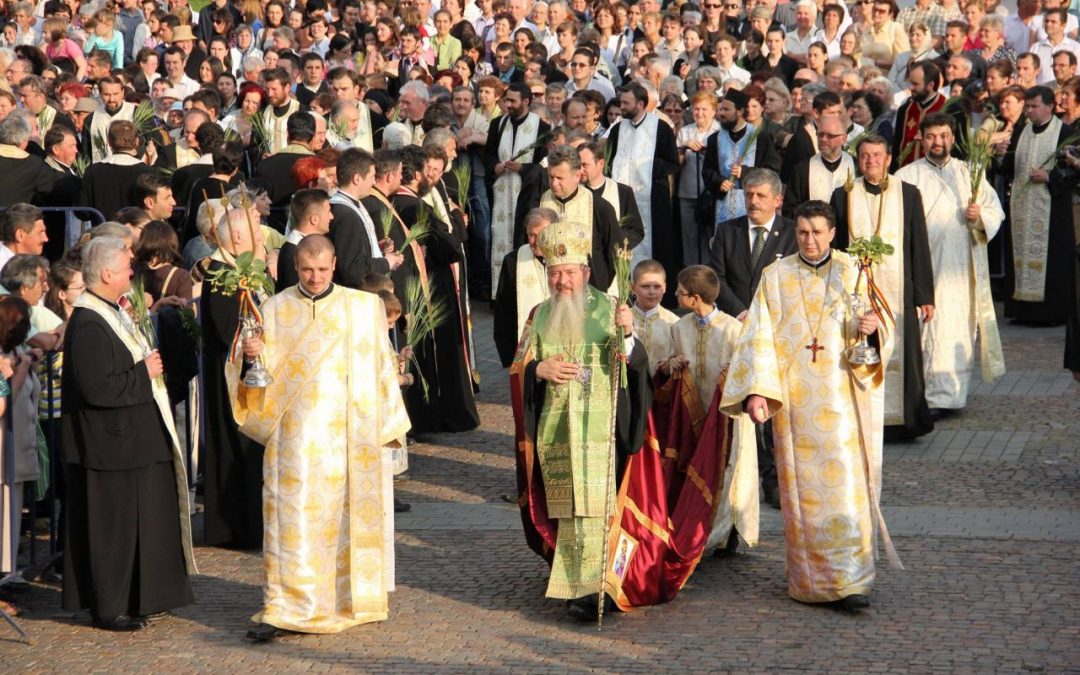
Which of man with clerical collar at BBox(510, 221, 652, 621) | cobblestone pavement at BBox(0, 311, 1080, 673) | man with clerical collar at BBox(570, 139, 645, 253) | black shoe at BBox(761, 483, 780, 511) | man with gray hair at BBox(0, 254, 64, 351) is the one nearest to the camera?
cobblestone pavement at BBox(0, 311, 1080, 673)

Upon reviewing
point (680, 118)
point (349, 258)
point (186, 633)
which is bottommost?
point (186, 633)

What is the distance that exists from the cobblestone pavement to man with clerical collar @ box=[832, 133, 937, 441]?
3.11 feet

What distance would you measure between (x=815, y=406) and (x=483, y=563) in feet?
6.92

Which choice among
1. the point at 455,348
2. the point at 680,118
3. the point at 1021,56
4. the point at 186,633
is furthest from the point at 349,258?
the point at 1021,56

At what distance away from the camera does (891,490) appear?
35.5ft

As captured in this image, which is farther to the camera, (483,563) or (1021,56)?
(1021,56)

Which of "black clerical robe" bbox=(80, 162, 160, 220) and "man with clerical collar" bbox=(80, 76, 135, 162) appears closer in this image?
"black clerical robe" bbox=(80, 162, 160, 220)

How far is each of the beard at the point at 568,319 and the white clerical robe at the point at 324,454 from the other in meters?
0.83

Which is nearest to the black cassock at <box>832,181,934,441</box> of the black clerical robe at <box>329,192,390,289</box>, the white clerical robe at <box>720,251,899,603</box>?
the white clerical robe at <box>720,251,899,603</box>

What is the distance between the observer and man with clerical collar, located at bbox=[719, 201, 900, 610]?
8547mm

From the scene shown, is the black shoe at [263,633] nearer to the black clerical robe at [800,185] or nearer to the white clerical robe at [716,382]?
the white clerical robe at [716,382]

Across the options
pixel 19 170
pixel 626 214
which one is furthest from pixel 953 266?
pixel 19 170

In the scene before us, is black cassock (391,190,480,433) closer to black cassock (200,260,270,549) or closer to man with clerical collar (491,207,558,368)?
man with clerical collar (491,207,558,368)

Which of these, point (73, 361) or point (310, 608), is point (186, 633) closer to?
point (310, 608)
